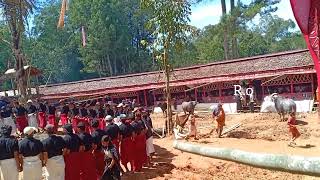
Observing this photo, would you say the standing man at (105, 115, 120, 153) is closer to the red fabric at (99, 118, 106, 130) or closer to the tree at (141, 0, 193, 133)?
the red fabric at (99, 118, 106, 130)

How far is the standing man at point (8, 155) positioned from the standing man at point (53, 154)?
588 mm

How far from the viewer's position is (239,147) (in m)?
14.9

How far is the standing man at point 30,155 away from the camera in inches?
339

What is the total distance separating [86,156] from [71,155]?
13.9 inches

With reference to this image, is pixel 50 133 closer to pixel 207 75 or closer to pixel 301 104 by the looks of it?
pixel 301 104

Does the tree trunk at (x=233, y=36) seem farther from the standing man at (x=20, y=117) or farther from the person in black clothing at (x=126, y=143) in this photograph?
the person in black clothing at (x=126, y=143)

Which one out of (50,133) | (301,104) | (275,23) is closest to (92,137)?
(50,133)

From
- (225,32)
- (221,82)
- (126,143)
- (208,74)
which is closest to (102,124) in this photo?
(126,143)

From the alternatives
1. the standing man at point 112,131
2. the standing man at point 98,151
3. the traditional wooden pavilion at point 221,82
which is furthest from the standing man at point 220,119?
the standing man at point 98,151

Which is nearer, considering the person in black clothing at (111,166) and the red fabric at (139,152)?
the person in black clothing at (111,166)

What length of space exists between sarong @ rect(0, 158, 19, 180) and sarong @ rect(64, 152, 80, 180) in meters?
1.06

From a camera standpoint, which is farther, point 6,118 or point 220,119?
point 220,119

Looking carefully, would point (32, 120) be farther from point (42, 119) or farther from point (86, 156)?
point (86, 156)

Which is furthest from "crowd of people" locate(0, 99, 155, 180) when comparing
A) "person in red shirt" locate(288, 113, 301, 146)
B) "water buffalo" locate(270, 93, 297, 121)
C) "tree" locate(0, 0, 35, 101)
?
"tree" locate(0, 0, 35, 101)
